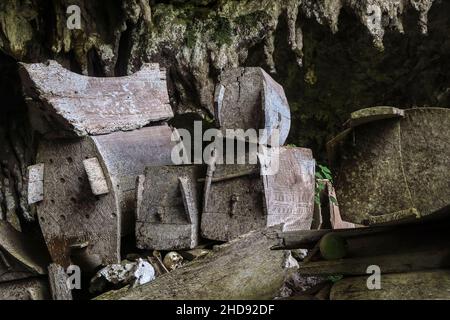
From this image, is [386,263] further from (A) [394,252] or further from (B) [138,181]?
(B) [138,181]

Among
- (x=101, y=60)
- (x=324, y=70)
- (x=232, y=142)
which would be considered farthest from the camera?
(x=324, y=70)

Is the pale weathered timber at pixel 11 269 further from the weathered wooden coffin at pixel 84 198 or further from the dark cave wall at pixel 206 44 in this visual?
the dark cave wall at pixel 206 44

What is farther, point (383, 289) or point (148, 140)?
point (148, 140)

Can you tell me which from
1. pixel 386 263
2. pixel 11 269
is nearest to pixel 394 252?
pixel 386 263

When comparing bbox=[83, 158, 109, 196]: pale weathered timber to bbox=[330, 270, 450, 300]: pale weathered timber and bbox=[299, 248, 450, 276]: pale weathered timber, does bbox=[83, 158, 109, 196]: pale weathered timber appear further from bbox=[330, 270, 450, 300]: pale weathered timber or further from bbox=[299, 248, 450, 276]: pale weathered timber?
bbox=[330, 270, 450, 300]: pale weathered timber

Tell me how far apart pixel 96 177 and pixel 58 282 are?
94 centimetres

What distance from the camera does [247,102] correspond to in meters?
4.80

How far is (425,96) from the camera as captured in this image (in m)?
8.57

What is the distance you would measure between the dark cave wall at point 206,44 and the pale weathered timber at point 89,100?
171cm

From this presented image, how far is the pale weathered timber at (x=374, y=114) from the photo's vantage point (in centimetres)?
250

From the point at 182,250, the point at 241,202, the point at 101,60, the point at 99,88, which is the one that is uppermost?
the point at 101,60
